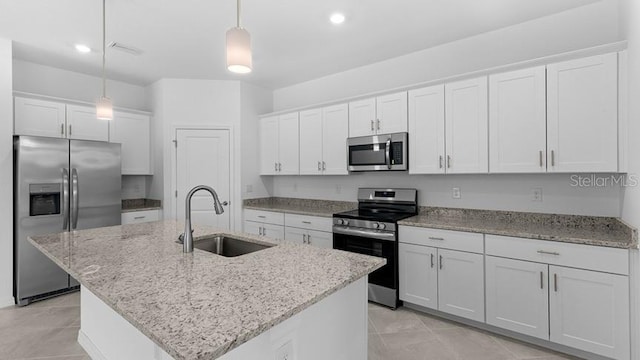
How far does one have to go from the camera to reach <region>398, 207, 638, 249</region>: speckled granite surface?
2156 mm

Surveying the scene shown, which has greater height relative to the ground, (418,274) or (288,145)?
(288,145)

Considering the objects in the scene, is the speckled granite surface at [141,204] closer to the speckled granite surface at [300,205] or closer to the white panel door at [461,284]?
the speckled granite surface at [300,205]

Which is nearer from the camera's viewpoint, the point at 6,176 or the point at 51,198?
the point at 6,176

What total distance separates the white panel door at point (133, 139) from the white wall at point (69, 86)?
37 centimetres

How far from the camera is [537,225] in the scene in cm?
273

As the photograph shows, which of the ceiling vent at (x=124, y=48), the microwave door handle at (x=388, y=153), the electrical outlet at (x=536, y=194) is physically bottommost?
the electrical outlet at (x=536, y=194)

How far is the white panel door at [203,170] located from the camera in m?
4.30

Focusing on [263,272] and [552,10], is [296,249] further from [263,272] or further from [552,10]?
[552,10]

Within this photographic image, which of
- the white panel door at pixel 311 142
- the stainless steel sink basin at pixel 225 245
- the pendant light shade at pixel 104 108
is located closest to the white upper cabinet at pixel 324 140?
the white panel door at pixel 311 142

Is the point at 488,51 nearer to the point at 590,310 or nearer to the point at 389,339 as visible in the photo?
the point at 590,310

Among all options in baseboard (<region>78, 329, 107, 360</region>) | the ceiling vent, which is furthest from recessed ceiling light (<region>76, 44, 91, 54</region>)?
baseboard (<region>78, 329, 107, 360</region>)

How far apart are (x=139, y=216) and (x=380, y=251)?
317 centimetres

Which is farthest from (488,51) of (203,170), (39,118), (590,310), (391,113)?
(39,118)

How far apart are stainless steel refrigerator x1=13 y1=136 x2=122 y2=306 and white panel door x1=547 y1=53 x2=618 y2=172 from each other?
15.0 feet
